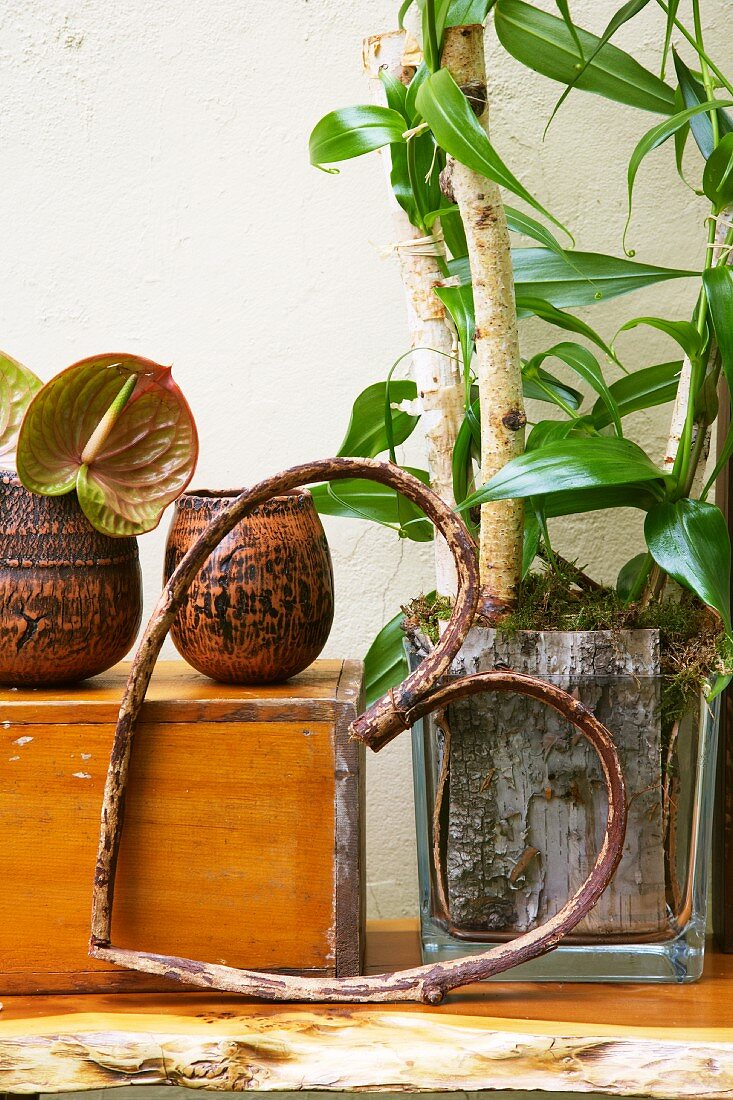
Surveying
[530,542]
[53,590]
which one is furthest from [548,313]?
[53,590]

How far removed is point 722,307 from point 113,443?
0.40m

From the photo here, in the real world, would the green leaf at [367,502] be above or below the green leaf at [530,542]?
above

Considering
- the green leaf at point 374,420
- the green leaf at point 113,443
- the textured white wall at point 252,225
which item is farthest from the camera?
the textured white wall at point 252,225

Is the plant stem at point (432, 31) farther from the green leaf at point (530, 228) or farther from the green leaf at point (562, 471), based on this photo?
the green leaf at point (562, 471)

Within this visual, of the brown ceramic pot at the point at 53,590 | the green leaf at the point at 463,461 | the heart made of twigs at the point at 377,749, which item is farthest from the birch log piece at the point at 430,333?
the brown ceramic pot at the point at 53,590

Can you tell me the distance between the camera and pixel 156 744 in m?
0.60

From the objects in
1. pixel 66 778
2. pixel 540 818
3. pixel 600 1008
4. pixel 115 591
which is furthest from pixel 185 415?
pixel 600 1008

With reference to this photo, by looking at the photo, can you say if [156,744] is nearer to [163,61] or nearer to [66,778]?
[66,778]

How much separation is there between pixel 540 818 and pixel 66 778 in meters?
0.30

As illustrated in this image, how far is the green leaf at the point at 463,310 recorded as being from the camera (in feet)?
2.06

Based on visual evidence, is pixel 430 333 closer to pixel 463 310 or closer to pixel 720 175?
pixel 463 310

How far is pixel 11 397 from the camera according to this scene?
26.2 inches

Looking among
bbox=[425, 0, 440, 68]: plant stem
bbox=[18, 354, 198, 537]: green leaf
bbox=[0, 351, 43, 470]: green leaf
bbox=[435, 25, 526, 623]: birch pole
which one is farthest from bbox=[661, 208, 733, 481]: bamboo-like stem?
bbox=[0, 351, 43, 470]: green leaf

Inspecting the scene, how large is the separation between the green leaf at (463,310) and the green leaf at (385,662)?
0.25 meters
